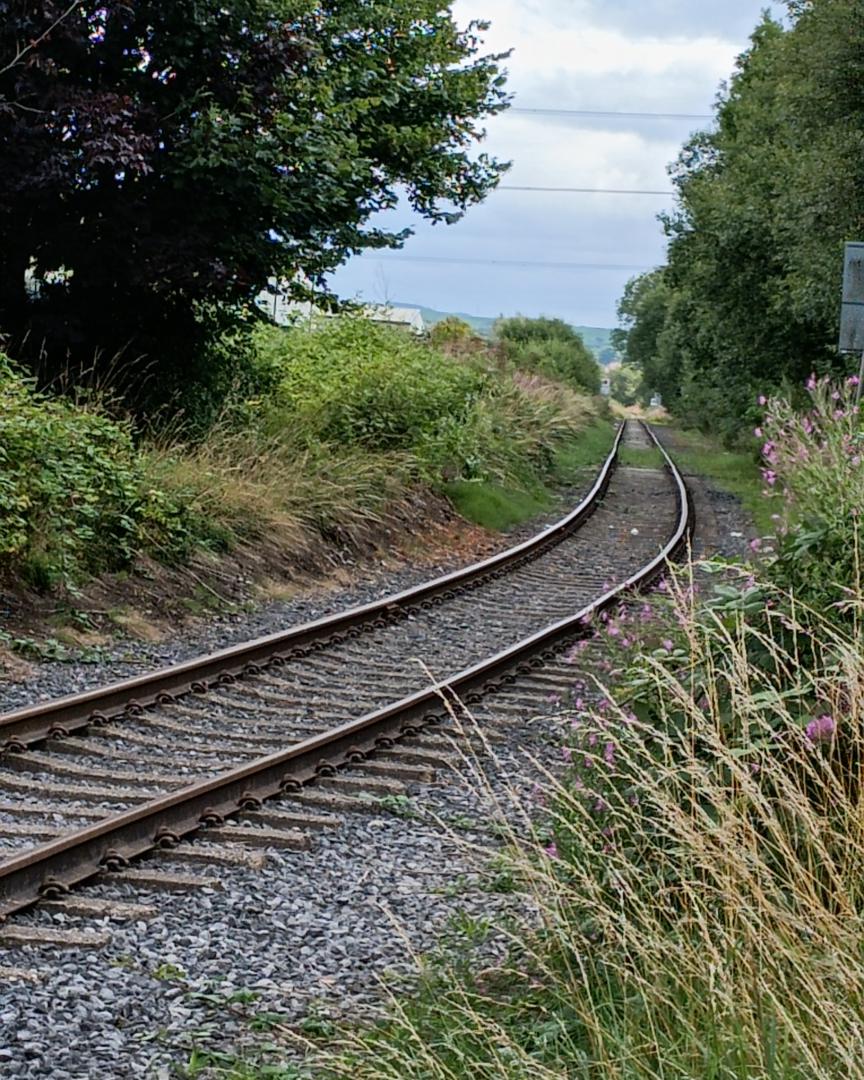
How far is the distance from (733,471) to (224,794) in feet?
97.5

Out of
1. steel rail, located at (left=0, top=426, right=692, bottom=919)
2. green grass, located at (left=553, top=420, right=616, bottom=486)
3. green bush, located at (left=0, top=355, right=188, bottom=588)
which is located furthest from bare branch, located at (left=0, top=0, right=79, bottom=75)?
green grass, located at (left=553, top=420, right=616, bottom=486)

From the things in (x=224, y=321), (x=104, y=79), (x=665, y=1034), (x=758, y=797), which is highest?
(x=104, y=79)

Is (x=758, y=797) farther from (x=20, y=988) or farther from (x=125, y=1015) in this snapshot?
(x=20, y=988)

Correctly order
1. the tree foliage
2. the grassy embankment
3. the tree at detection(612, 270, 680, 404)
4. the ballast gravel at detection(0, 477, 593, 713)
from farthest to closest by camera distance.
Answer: the tree at detection(612, 270, 680, 404), the tree foliage, the grassy embankment, the ballast gravel at detection(0, 477, 593, 713)

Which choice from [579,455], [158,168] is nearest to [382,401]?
[158,168]

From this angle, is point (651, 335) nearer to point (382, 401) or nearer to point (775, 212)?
point (775, 212)

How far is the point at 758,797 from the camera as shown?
129 inches

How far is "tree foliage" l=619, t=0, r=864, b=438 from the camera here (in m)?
22.1

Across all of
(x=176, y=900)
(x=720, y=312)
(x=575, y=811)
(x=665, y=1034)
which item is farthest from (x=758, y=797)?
(x=720, y=312)

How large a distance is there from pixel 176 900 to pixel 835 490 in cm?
331

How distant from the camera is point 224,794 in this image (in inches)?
260

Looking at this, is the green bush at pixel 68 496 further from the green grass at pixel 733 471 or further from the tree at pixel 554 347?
the tree at pixel 554 347

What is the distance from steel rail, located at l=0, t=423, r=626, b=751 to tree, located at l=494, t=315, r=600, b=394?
40.2 metres

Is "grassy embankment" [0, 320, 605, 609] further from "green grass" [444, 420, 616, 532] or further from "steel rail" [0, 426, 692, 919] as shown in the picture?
"steel rail" [0, 426, 692, 919]
